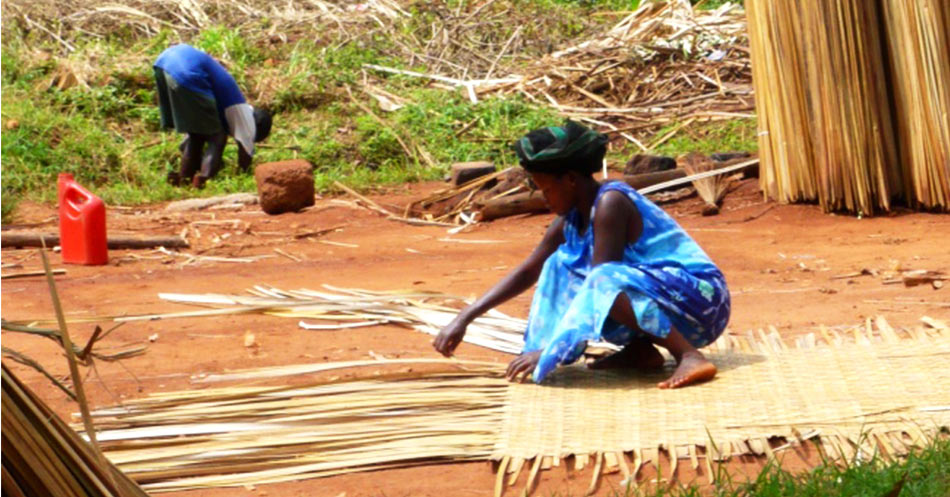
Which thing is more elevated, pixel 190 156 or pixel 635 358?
pixel 190 156

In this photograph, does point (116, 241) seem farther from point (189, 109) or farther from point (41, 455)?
point (41, 455)

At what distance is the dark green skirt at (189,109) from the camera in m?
9.33

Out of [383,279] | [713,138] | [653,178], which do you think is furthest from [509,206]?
[713,138]

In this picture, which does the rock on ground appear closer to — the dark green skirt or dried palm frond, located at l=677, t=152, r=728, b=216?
the dark green skirt

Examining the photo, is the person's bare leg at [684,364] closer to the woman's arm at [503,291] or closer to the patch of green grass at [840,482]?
the woman's arm at [503,291]

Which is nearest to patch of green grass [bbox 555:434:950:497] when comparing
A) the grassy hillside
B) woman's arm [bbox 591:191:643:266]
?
woman's arm [bbox 591:191:643:266]

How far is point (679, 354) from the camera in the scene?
12.6ft

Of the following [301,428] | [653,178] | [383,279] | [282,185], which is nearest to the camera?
[301,428]

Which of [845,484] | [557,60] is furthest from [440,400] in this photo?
[557,60]

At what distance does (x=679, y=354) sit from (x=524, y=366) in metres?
0.44

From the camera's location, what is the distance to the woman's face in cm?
387

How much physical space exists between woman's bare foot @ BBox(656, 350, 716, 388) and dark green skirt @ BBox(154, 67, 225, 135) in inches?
245

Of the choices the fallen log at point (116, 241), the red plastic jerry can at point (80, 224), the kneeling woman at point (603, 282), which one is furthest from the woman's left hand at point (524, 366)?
the fallen log at point (116, 241)

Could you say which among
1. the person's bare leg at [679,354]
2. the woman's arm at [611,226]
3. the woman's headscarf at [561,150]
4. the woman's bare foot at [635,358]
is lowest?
the woman's bare foot at [635,358]
